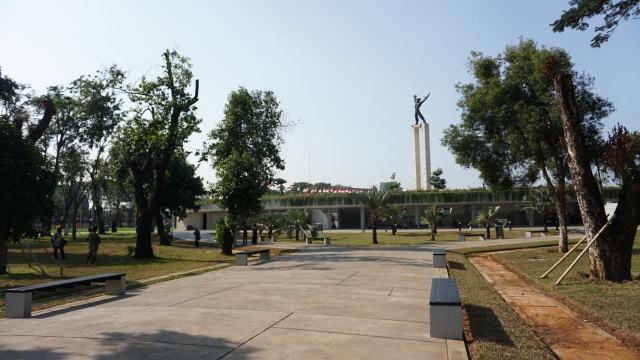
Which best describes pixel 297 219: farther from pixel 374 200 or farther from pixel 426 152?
pixel 426 152

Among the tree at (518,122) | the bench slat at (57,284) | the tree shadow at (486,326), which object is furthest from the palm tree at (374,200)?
the tree shadow at (486,326)

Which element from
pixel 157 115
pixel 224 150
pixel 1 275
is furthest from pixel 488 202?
pixel 1 275

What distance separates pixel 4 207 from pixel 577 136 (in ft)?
57.3

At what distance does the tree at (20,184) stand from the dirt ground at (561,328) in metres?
14.5

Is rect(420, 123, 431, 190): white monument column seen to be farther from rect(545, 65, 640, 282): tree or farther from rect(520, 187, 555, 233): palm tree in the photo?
rect(545, 65, 640, 282): tree

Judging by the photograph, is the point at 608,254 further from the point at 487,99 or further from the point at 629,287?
the point at 487,99

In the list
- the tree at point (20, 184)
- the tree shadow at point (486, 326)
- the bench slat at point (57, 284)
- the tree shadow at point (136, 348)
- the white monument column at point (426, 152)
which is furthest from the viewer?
the white monument column at point (426, 152)

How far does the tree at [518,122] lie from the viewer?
64.7ft

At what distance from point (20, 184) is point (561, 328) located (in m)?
15.8

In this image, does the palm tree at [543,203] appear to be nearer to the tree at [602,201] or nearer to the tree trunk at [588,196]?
the tree at [602,201]

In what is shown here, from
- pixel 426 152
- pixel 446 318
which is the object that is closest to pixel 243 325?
pixel 446 318

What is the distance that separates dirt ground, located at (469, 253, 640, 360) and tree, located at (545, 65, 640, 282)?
220 cm

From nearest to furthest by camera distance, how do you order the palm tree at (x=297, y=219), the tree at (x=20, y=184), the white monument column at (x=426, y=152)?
1. the tree at (x=20, y=184)
2. the palm tree at (x=297, y=219)
3. the white monument column at (x=426, y=152)

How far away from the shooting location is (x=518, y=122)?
20406 millimetres
